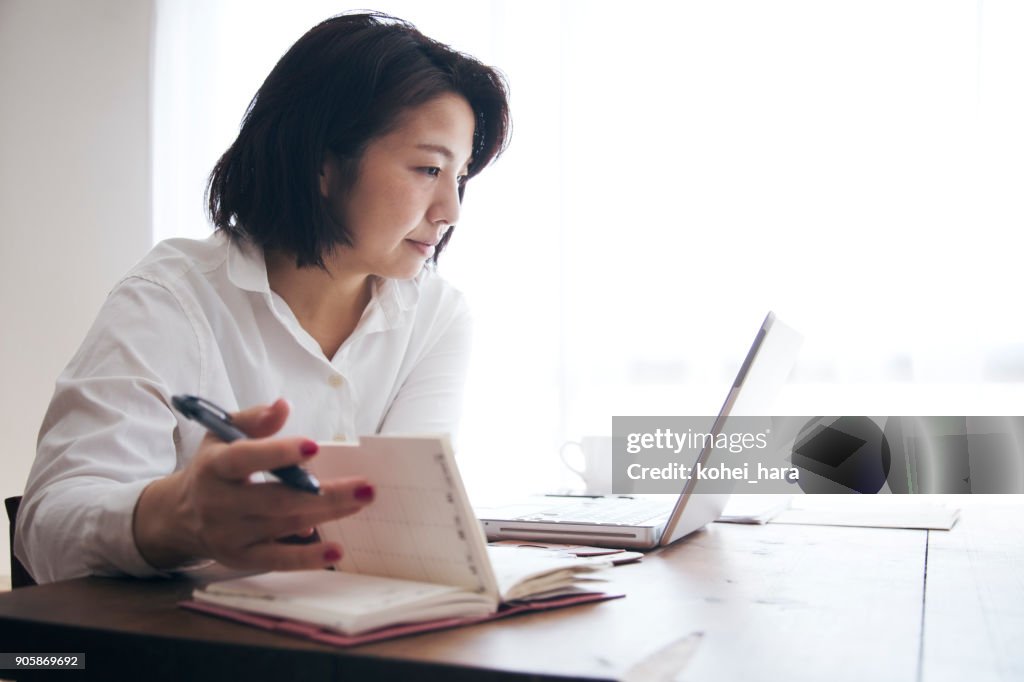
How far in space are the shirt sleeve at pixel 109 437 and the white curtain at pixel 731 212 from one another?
1380mm

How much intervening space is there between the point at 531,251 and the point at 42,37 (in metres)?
1.81

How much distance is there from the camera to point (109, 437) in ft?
2.81

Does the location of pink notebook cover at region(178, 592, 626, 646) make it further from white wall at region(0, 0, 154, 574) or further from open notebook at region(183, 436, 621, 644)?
white wall at region(0, 0, 154, 574)

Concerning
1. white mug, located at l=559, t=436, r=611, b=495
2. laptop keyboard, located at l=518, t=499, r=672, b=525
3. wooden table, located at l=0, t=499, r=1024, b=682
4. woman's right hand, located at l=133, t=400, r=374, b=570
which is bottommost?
white mug, located at l=559, t=436, r=611, b=495

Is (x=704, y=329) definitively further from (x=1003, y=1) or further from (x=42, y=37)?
(x=42, y=37)

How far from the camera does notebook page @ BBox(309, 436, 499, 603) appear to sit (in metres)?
0.61

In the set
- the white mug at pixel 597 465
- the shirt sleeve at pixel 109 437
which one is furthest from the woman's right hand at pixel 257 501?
the white mug at pixel 597 465

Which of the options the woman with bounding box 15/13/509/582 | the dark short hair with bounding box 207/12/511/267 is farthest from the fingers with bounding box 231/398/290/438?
the dark short hair with bounding box 207/12/511/267

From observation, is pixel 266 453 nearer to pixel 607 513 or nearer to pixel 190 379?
pixel 190 379

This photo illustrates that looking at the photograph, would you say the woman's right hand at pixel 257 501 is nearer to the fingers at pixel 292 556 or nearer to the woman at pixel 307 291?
the fingers at pixel 292 556

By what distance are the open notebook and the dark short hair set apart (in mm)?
641

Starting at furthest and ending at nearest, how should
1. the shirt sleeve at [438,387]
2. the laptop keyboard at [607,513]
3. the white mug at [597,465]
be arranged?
the white mug at [597,465] → the shirt sleeve at [438,387] → the laptop keyboard at [607,513]

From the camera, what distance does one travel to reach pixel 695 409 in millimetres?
2164

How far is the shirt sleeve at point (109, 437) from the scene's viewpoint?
29.8 inches
